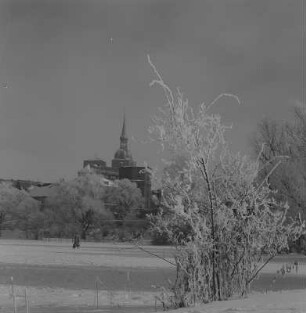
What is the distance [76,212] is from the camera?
281 feet

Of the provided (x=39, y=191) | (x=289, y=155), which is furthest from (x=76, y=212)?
(x=289, y=155)

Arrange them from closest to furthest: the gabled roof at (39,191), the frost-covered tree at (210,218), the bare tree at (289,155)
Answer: the frost-covered tree at (210,218) → the bare tree at (289,155) → the gabled roof at (39,191)

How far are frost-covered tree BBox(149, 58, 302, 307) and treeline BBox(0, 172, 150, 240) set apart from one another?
69012mm

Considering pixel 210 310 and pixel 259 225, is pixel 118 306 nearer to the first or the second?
pixel 259 225

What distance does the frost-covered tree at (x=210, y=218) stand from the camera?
34.4 feet

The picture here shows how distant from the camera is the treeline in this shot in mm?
85688

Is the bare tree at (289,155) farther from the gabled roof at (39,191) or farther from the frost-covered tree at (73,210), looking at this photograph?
the gabled roof at (39,191)

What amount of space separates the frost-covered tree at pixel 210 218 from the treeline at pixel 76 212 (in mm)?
69012

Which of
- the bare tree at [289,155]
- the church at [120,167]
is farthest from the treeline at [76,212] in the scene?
the bare tree at [289,155]

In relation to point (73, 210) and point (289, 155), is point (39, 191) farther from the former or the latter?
point (289, 155)

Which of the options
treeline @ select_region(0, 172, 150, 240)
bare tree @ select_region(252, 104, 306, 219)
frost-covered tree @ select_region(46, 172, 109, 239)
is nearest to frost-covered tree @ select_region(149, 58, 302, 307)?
bare tree @ select_region(252, 104, 306, 219)

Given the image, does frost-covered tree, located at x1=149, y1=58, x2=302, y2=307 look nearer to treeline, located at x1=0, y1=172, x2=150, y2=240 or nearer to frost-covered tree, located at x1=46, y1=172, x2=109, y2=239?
treeline, located at x1=0, y1=172, x2=150, y2=240

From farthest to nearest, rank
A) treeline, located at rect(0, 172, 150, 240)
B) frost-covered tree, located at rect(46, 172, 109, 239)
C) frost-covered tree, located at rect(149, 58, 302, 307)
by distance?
1. treeline, located at rect(0, 172, 150, 240)
2. frost-covered tree, located at rect(46, 172, 109, 239)
3. frost-covered tree, located at rect(149, 58, 302, 307)

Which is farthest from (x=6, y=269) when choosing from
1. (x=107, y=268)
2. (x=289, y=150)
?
(x=289, y=150)
